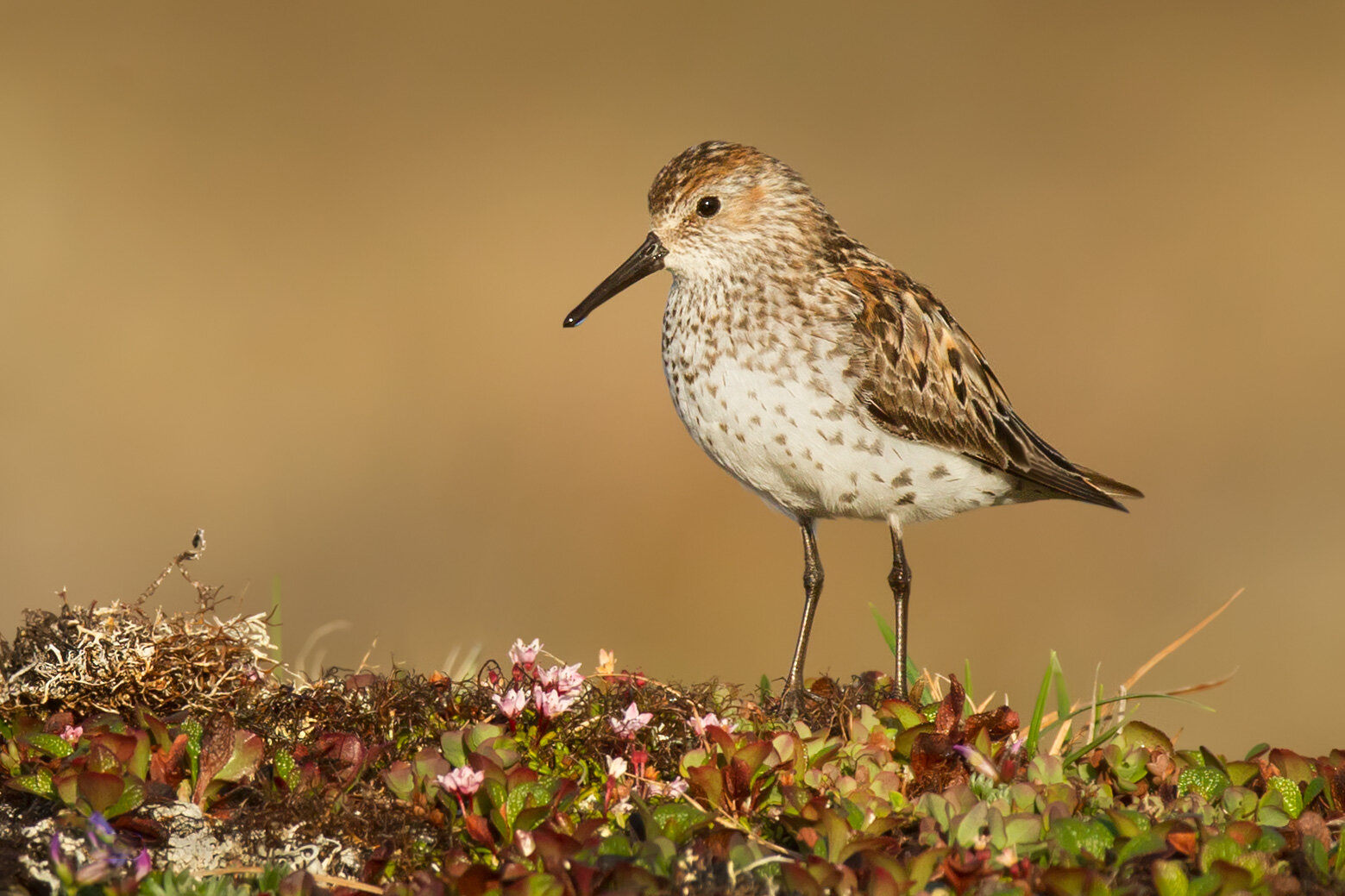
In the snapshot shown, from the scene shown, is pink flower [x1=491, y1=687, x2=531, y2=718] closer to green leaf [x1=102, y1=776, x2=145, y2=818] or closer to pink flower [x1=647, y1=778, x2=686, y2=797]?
pink flower [x1=647, y1=778, x2=686, y2=797]

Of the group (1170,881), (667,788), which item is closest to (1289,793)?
(1170,881)

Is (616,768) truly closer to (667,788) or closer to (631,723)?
(667,788)

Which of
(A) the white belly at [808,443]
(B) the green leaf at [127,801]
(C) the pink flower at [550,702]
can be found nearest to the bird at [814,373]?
(A) the white belly at [808,443]

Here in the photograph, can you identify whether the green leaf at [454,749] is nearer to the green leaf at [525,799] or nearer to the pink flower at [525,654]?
the green leaf at [525,799]

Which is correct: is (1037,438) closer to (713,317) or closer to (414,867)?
(713,317)

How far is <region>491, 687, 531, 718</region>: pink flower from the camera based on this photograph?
415 cm

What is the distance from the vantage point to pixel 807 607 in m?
5.90

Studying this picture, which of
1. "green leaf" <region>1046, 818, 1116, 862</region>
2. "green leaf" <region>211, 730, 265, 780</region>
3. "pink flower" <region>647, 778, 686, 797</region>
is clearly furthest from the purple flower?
"green leaf" <region>1046, 818, 1116, 862</region>

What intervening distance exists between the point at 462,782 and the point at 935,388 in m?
3.03

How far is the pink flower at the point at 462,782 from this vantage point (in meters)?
3.60

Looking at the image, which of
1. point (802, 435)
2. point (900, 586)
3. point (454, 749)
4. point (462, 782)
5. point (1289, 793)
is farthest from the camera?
point (900, 586)

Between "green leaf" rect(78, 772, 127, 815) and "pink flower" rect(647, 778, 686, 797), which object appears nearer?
"green leaf" rect(78, 772, 127, 815)

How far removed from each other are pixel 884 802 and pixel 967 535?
337 inches

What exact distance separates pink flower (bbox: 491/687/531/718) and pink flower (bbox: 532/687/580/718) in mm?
43
